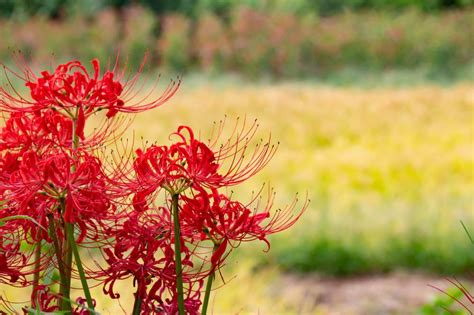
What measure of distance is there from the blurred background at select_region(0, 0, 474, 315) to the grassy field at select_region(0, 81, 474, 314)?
0.01 metres

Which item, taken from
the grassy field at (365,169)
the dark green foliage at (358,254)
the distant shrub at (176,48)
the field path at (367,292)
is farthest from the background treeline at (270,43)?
the field path at (367,292)

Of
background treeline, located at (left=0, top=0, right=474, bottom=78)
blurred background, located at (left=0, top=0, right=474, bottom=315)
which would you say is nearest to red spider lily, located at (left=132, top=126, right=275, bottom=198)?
blurred background, located at (left=0, top=0, right=474, bottom=315)

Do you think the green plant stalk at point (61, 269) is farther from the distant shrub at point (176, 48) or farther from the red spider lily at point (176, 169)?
the distant shrub at point (176, 48)

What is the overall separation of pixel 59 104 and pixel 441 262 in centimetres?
392

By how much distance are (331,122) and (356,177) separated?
1.84 meters

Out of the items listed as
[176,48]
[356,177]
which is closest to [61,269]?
[356,177]

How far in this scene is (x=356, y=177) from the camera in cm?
616

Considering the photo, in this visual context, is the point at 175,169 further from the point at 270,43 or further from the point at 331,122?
the point at 270,43

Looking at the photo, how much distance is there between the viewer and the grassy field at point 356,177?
15.8ft

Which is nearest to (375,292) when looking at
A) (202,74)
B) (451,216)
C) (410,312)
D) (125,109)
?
(410,312)

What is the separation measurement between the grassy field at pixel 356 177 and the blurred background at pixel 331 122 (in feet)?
0.04

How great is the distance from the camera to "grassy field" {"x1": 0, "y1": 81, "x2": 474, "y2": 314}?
15.8ft

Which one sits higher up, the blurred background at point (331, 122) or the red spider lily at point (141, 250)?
the blurred background at point (331, 122)

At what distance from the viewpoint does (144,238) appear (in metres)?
1.09
